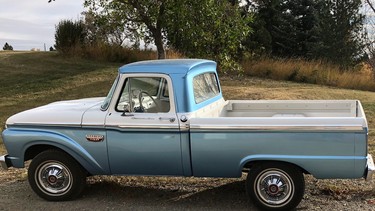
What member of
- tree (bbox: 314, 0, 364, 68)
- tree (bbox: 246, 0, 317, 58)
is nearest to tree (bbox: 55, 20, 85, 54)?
tree (bbox: 246, 0, 317, 58)

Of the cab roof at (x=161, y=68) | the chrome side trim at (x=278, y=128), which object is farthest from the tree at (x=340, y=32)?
the chrome side trim at (x=278, y=128)

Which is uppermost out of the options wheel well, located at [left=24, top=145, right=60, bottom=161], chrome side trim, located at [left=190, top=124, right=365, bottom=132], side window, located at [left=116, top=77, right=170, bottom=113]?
side window, located at [left=116, top=77, right=170, bottom=113]

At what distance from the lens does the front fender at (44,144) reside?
5.37 metres

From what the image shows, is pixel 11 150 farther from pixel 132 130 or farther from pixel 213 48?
pixel 213 48

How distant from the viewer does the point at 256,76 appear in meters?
20.0

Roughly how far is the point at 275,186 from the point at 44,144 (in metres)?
2.73

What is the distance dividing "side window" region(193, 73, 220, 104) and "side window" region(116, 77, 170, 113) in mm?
401

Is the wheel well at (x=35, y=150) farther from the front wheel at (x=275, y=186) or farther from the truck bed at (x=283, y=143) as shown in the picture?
the front wheel at (x=275, y=186)

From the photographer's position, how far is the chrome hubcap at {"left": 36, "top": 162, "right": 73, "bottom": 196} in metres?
5.52

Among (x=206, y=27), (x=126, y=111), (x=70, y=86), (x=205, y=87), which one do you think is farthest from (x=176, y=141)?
(x=70, y=86)

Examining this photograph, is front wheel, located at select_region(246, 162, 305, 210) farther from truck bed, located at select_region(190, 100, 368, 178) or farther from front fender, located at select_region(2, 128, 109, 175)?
front fender, located at select_region(2, 128, 109, 175)

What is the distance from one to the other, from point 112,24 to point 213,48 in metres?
2.93

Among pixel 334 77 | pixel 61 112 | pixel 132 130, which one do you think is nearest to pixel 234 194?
pixel 132 130

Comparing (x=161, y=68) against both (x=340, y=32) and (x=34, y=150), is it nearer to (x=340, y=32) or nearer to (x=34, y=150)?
(x=34, y=150)
